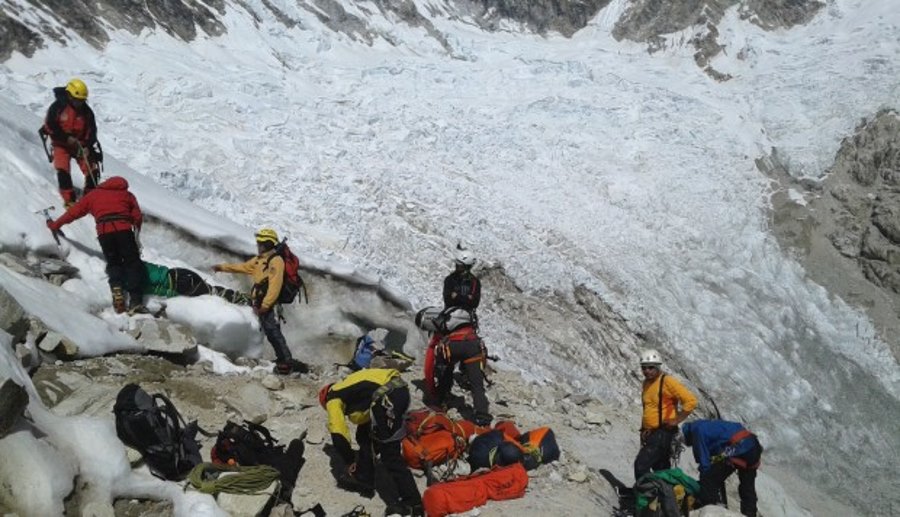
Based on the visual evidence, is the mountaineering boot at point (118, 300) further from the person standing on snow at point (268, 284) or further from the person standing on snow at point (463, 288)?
the person standing on snow at point (463, 288)

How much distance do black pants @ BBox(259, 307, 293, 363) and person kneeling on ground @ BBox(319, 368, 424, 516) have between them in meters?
2.01

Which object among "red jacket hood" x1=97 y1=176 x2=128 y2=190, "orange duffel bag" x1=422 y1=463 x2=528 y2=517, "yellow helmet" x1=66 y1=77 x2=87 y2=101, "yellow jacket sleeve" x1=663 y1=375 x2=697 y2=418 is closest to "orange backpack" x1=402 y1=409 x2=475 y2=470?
"orange duffel bag" x1=422 y1=463 x2=528 y2=517

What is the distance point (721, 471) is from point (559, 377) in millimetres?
5339

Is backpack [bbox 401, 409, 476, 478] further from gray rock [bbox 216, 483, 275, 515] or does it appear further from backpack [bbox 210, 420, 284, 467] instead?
gray rock [bbox 216, 483, 275, 515]

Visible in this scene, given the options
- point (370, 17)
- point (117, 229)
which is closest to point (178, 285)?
point (117, 229)

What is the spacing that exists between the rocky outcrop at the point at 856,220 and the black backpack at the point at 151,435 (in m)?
15.3

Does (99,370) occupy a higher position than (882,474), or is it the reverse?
(882,474)

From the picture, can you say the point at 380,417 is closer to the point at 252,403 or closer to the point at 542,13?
the point at 252,403

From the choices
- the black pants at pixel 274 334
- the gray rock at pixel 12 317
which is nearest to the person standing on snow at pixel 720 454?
the black pants at pixel 274 334

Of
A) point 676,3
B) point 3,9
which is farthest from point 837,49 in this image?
point 3,9

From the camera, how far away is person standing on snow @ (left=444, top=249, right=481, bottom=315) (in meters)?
7.63

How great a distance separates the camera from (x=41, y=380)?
5.37 m

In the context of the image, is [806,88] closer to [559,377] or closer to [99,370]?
[559,377]

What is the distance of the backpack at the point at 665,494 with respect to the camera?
5.94 metres
